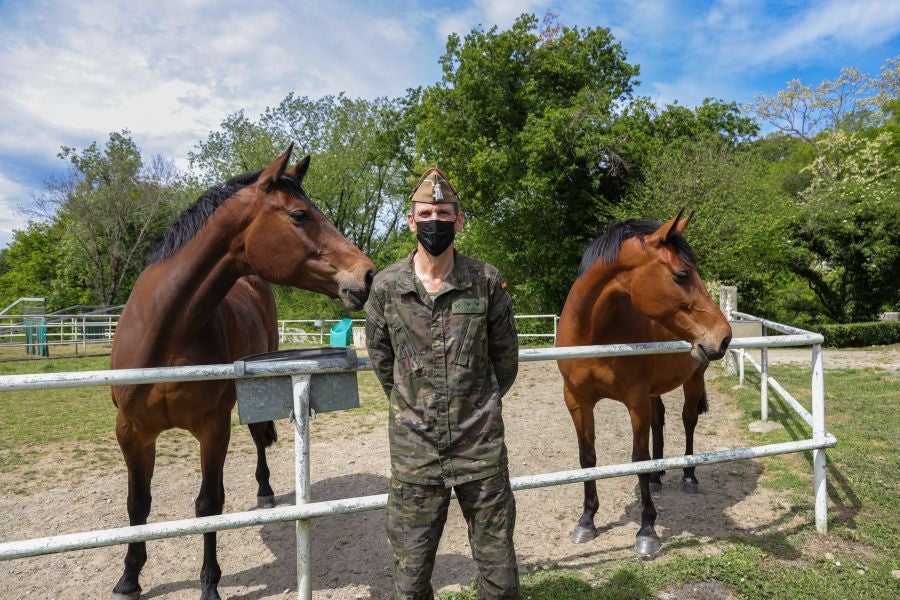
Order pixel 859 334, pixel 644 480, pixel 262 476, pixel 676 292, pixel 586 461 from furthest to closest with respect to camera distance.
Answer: pixel 859 334 < pixel 262 476 < pixel 586 461 < pixel 644 480 < pixel 676 292

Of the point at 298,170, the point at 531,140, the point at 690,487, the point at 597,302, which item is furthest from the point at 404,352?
the point at 531,140

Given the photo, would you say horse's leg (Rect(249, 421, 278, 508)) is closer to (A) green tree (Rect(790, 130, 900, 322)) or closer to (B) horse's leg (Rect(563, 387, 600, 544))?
(B) horse's leg (Rect(563, 387, 600, 544))

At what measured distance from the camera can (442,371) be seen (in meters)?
1.86

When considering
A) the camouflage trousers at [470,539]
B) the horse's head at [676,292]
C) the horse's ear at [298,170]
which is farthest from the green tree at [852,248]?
the camouflage trousers at [470,539]

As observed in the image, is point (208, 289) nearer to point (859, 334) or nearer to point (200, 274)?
point (200, 274)

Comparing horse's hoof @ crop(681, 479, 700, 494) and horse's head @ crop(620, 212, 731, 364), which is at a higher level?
horse's head @ crop(620, 212, 731, 364)

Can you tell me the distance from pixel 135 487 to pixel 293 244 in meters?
1.66

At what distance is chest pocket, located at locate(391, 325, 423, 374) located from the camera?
1.88 metres

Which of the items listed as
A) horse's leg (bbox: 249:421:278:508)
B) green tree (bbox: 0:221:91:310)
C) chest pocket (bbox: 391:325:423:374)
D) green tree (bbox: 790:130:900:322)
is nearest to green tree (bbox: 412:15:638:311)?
green tree (bbox: 790:130:900:322)

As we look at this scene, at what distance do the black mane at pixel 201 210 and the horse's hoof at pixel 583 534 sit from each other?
9.41 ft

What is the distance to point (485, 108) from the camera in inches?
825

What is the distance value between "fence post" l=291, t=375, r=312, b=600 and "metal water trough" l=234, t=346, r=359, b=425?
5 cm

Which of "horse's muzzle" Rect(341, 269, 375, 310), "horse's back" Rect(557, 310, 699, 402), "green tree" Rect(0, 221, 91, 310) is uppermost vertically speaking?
"green tree" Rect(0, 221, 91, 310)

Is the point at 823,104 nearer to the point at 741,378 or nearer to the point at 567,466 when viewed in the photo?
the point at 741,378
